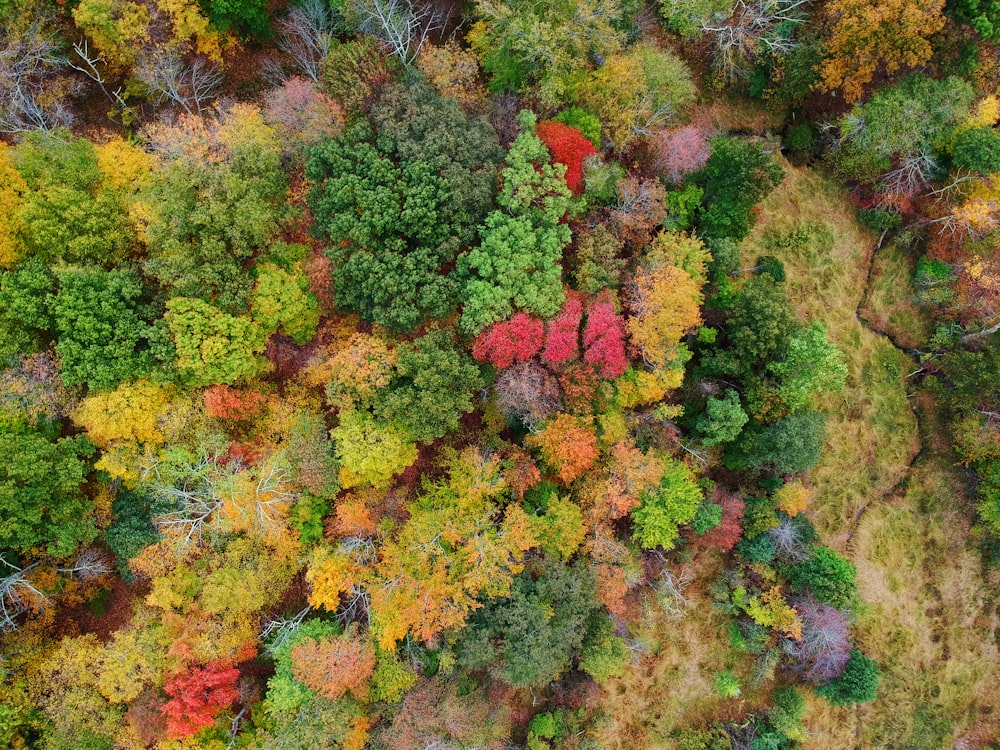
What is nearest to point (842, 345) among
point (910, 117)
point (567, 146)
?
point (910, 117)

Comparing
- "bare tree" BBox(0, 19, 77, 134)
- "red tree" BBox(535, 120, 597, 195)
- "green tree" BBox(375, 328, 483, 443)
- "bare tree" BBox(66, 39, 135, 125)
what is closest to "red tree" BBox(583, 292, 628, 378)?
"green tree" BBox(375, 328, 483, 443)

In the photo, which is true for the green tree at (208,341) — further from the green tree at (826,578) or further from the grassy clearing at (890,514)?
the green tree at (826,578)

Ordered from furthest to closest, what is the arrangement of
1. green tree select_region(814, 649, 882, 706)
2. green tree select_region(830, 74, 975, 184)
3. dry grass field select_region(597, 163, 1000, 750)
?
dry grass field select_region(597, 163, 1000, 750), green tree select_region(814, 649, 882, 706), green tree select_region(830, 74, 975, 184)

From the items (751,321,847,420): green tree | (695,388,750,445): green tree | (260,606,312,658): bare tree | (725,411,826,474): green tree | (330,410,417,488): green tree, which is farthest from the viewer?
(725,411,826,474): green tree

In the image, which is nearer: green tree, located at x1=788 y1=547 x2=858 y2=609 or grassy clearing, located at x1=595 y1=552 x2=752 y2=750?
green tree, located at x1=788 y1=547 x2=858 y2=609

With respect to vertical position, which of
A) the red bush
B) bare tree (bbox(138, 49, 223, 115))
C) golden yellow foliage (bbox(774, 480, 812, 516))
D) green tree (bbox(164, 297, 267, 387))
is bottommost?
golden yellow foliage (bbox(774, 480, 812, 516))

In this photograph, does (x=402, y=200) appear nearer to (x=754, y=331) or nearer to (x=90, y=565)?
(x=754, y=331)

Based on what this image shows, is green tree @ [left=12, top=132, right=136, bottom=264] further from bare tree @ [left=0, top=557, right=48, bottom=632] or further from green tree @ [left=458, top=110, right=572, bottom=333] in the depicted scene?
green tree @ [left=458, top=110, right=572, bottom=333]
